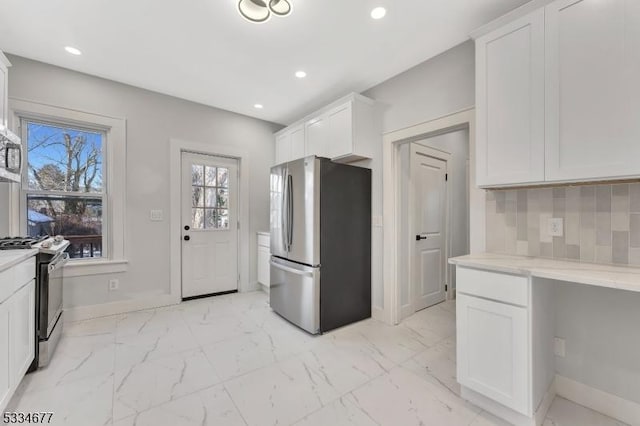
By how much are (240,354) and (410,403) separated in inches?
53.2

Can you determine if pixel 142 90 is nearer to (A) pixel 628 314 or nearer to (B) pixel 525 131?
(B) pixel 525 131

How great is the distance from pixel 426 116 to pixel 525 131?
1.02 m

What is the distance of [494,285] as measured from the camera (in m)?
1.56

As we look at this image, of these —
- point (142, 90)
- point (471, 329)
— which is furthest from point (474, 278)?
point (142, 90)

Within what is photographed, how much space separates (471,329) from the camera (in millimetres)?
1661

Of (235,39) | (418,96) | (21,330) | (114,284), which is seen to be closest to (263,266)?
(114,284)

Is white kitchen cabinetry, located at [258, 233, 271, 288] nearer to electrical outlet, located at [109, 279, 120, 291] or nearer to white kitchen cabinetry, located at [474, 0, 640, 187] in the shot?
electrical outlet, located at [109, 279, 120, 291]

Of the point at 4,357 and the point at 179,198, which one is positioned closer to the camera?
the point at 4,357

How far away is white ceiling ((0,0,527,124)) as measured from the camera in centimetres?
199

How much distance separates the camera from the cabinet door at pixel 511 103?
65.1 inches

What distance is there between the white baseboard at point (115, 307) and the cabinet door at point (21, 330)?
114cm

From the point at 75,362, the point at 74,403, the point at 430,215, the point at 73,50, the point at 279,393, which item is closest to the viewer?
the point at 74,403

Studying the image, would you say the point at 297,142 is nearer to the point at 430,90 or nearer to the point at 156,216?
the point at 430,90

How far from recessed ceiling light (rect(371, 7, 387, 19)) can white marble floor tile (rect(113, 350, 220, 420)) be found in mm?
2859
